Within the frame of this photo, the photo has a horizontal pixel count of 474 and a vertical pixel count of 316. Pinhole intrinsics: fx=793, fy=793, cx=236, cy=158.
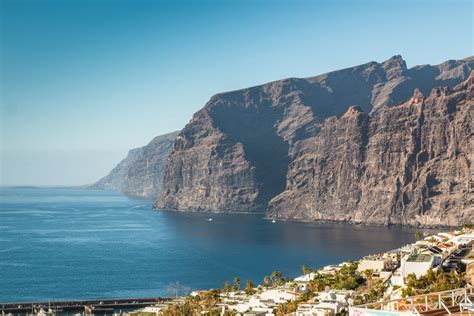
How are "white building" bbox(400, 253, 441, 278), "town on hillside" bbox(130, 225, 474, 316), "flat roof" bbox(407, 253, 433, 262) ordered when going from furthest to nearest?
"flat roof" bbox(407, 253, 433, 262)
"white building" bbox(400, 253, 441, 278)
"town on hillside" bbox(130, 225, 474, 316)

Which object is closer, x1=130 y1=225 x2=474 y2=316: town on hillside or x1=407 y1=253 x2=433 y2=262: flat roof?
x1=130 y1=225 x2=474 y2=316: town on hillside

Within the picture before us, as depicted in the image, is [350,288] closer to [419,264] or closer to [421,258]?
[421,258]

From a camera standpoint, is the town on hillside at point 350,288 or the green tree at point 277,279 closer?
the town on hillside at point 350,288

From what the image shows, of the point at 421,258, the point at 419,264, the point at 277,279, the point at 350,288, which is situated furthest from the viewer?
the point at 277,279

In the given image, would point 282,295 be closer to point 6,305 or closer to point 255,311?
point 255,311

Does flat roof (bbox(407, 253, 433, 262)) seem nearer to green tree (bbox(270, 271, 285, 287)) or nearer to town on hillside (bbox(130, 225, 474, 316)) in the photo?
town on hillside (bbox(130, 225, 474, 316))

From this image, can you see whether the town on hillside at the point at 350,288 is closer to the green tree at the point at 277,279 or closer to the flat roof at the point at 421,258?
the flat roof at the point at 421,258

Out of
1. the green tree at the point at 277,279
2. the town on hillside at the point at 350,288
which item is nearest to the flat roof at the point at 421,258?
the town on hillside at the point at 350,288

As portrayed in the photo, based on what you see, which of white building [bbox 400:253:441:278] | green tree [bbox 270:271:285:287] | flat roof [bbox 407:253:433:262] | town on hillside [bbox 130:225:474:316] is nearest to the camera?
town on hillside [bbox 130:225:474:316]

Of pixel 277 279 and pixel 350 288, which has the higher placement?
pixel 350 288

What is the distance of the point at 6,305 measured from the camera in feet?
400

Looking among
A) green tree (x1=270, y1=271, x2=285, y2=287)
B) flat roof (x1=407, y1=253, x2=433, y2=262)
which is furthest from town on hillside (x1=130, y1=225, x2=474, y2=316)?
green tree (x1=270, y1=271, x2=285, y2=287)

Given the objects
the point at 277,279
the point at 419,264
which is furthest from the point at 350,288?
the point at 277,279

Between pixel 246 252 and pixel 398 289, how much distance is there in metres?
119
